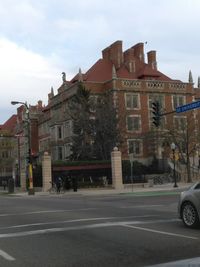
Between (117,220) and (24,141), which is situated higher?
(24,141)

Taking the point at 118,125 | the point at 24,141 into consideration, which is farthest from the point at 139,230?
the point at 24,141

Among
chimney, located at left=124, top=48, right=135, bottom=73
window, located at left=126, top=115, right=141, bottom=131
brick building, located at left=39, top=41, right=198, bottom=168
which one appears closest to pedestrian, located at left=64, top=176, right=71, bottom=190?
brick building, located at left=39, top=41, right=198, bottom=168

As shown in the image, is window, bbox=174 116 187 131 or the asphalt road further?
window, bbox=174 116 187 131

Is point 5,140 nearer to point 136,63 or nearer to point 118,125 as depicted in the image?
point 136,63

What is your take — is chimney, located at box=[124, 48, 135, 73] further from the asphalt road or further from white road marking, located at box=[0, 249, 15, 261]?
white road marking, located at box=[0, 249, 15, 261]

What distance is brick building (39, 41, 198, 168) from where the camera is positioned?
7219 centimetres

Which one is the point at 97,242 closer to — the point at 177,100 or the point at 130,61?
the point at 177,100

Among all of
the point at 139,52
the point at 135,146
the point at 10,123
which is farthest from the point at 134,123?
the point at 10,123

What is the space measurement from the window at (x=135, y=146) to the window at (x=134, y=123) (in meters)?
1.84

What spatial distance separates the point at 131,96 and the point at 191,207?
62441mm

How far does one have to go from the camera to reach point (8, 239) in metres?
12.1

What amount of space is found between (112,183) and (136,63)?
122ft

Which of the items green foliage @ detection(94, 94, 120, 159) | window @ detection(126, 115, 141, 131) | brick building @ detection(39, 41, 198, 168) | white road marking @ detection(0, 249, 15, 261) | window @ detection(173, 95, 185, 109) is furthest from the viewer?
window @ detection(173, 95, 185, 109)

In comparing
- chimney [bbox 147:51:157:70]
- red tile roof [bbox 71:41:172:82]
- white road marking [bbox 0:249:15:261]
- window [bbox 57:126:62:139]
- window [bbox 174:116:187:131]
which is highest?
chimney [bbox 147:51:157:70]
